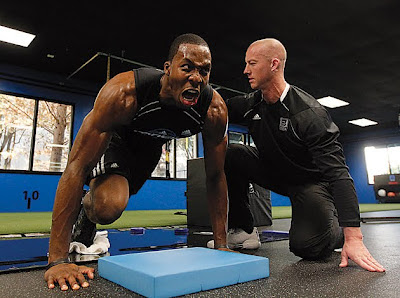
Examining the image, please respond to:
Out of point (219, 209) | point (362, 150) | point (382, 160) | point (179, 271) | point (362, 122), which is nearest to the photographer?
point (179, 271)

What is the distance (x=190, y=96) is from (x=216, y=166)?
1.25 ft

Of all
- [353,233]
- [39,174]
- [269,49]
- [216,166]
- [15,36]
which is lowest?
[353,233]

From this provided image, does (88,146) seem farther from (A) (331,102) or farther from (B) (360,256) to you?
(A) (331,102)

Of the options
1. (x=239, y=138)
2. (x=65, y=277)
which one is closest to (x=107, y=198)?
(x=65, y=277)

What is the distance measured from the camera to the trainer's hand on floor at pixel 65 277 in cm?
104

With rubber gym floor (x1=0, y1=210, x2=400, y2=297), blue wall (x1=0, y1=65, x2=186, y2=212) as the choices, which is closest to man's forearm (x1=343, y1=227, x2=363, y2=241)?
rubber gym floor (x1=0, y1=210, x2=400, y2=297)

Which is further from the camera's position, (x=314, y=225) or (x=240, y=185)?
(x=240, y=185)

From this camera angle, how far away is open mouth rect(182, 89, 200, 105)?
1.30m

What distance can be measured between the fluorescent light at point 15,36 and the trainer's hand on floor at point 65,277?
4.34 metres

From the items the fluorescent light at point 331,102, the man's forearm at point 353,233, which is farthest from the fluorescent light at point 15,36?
the fluorescent light at point 331,102

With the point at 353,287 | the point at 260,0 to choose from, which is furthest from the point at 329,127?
the point at 260,0

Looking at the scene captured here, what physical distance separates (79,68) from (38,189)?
7.28 ft

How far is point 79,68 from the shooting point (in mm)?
5586

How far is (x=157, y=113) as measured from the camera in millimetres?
1413
